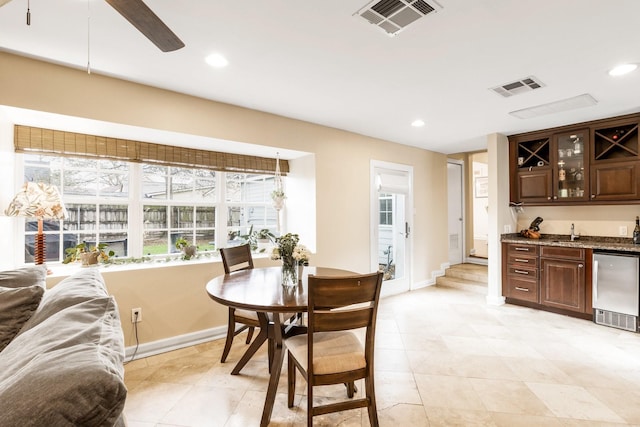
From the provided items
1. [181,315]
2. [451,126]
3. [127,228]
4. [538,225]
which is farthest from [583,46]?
[127,228]

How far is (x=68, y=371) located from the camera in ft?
2.20

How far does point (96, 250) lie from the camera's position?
275cm

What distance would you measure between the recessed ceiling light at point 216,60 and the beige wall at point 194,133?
2.43 ft

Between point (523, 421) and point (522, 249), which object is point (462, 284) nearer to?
point (522, 249)

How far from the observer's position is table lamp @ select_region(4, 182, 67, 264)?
2197 millimetres

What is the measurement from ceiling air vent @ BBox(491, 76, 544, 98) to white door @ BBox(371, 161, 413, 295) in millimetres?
1912

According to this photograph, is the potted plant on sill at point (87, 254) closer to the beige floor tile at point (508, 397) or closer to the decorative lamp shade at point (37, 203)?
the decorative lamp shade at point (37, 203)

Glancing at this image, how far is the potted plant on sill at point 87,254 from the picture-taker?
2.68 metres

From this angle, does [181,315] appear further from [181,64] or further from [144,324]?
[181,64]

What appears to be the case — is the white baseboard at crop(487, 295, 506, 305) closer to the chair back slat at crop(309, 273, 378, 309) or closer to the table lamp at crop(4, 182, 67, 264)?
the chair back slat at crop(309, 273, 378, 309)

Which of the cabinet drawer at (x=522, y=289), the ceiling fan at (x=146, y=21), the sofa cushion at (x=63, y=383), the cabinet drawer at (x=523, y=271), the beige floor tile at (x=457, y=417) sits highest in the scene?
the ceiling fan at (x=146, y=21)

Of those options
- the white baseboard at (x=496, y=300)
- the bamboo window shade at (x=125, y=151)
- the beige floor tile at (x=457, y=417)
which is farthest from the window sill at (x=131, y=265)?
the white baseboard at (x=496, y=300)

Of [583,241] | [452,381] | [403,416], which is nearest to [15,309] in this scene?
[403,416]

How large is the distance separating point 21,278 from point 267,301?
1.29 meters
